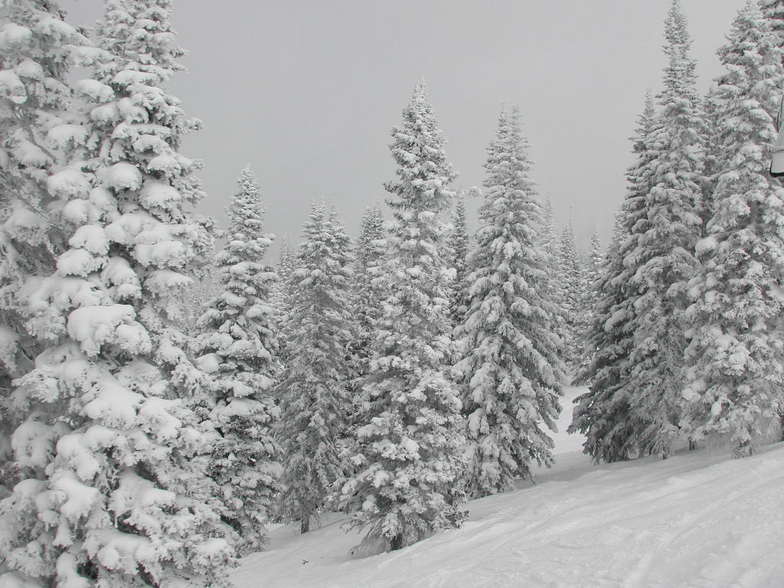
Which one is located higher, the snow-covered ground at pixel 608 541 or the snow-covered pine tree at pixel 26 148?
the snow-covered pine tree at pixel 26 148

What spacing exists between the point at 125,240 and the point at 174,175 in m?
1.74

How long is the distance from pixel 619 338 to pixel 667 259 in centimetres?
491

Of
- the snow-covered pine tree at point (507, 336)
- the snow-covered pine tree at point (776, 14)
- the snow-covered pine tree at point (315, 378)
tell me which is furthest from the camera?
the snow-covered pine tree at point (315, 378)

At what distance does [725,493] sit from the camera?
1315cm

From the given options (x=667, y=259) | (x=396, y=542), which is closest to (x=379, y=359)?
(x=396, y=542)

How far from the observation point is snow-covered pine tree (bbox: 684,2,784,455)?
18734 millimetres

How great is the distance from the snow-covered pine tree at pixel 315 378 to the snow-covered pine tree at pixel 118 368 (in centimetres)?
1637

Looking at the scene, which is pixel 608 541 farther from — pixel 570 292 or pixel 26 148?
pixel 570 292

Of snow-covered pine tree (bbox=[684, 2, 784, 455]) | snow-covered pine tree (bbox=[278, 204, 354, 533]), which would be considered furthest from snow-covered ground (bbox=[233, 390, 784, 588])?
snow-covered pine tree (bbox=[278, 204, 354, 533])

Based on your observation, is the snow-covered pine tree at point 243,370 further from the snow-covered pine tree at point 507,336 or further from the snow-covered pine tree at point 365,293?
the snow-covered pine tree at point 507,336

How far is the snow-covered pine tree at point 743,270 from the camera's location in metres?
18.7

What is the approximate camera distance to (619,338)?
26484 millimetres

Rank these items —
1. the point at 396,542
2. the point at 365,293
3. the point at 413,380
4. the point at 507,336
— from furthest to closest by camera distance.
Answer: the point at 365,293, the point at 507,336, the point at 413,380, the point at 396,542

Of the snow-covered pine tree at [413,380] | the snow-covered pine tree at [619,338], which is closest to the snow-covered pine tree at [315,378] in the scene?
the snow-covered pine tree at [413,380]
